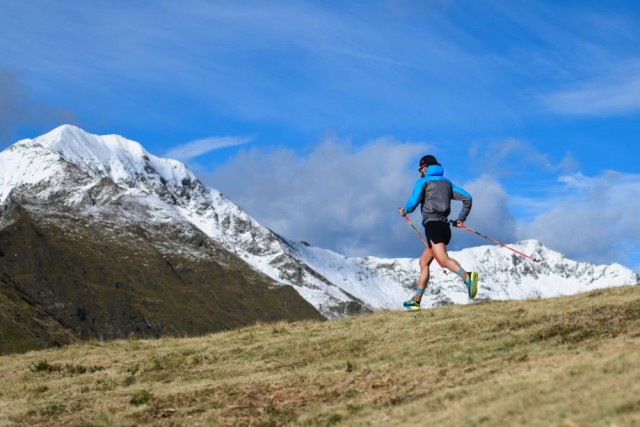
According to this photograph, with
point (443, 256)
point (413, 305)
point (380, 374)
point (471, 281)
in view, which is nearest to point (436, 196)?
point (443, 256)

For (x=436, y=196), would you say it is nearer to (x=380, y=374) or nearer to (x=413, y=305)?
(x=413, y=305)

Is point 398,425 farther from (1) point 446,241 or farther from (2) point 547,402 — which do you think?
(1) point 446,241

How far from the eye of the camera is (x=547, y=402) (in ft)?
36.8

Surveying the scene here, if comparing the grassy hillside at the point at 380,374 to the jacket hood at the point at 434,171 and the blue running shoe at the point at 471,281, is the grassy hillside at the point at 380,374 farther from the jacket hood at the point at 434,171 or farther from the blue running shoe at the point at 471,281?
the jacket hood at the point at 434,171

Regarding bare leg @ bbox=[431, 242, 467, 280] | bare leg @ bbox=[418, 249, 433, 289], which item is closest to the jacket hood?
bare leg @ bbox=[431, 242, 467, 280]

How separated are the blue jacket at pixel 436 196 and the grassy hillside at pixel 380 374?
252cm

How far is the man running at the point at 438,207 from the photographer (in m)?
21.6

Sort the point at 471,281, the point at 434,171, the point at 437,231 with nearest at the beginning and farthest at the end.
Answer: the point at 471,281 → the point at 437,231 → the point at 434,171

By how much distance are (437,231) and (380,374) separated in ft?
23.0

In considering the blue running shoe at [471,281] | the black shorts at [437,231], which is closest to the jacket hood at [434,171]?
the black shorts at [437,231]

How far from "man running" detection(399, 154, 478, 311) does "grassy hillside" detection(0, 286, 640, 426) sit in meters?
1.19

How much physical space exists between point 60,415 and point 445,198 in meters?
10.9

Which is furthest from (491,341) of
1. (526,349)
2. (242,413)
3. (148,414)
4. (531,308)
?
(148,414)

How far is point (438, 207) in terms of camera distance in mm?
21703
